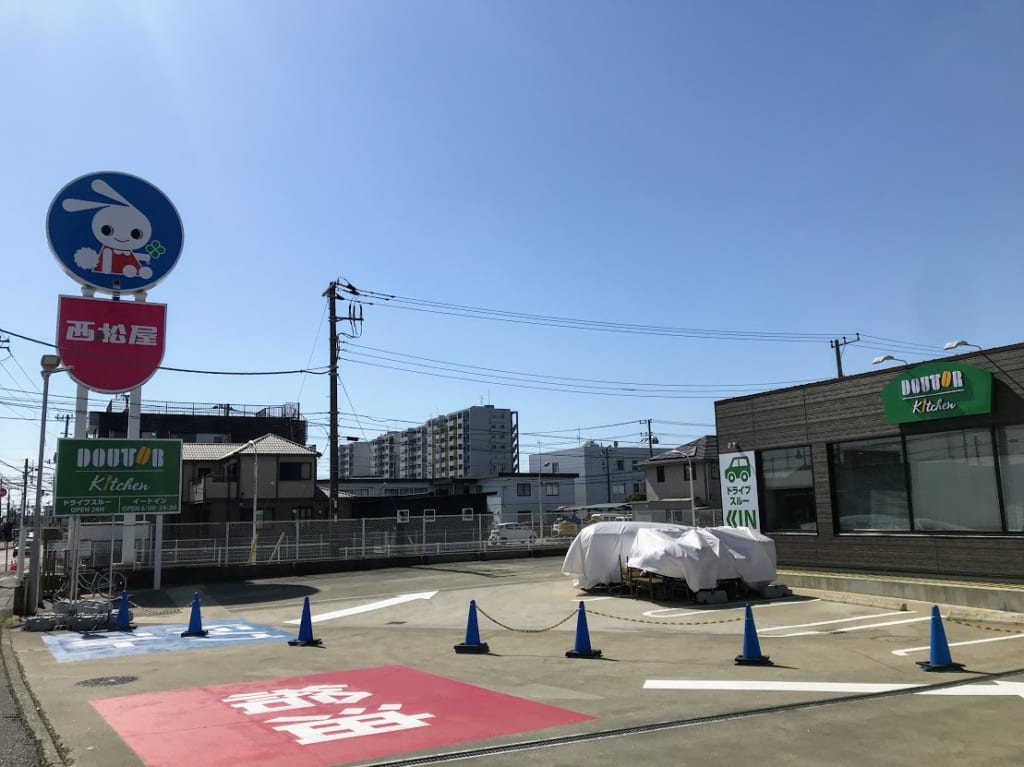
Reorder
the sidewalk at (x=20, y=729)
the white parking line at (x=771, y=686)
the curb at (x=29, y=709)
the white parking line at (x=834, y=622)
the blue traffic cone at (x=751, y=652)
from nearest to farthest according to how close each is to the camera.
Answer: the sidewalk at (x=20, y=729), the curb at (x=29, y=709), the white parking line at (x=771, y=686), the blue traffic cone at (x=751, y=652), the white parking line at (x=834, y=622)

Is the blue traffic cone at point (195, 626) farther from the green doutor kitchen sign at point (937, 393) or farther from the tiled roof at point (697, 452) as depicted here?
the tiled roof at point (697, 452)

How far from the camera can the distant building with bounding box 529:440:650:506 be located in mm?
104375

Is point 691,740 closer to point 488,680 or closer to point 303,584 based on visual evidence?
point 488,680

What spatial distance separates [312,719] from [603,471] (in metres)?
101

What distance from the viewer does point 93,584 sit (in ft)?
70.3

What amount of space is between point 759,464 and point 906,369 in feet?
18.2

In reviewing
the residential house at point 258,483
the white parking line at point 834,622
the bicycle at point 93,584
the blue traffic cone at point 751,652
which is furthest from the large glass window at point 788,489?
the residential house at point 258,483

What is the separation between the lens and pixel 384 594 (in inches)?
900

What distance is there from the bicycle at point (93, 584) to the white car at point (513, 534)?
1799cm

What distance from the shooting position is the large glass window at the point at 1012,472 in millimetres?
15812

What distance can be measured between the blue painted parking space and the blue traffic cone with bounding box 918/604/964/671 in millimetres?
11135

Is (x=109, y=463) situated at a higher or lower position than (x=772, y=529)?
higher

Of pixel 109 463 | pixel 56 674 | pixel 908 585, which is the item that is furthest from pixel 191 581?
pixel 908 585

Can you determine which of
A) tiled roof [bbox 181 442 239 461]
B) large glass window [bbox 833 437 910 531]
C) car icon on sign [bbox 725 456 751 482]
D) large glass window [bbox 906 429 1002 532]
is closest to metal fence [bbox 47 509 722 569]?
car icon on sign [bbox 725 456 751 482]
